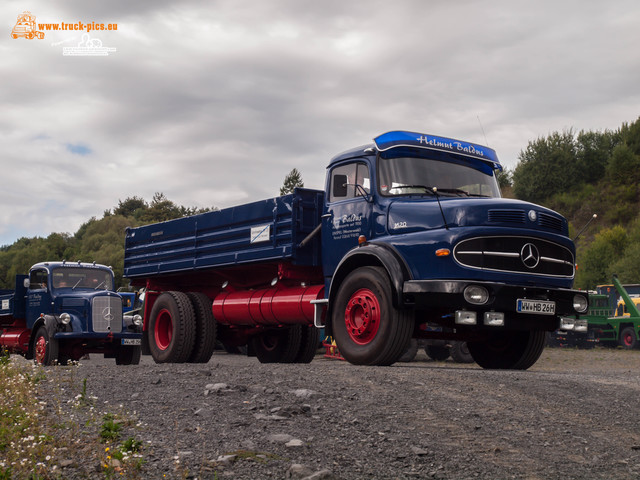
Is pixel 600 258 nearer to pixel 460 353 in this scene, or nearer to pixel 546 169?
pixel 546 169

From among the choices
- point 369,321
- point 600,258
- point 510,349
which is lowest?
point 510,349

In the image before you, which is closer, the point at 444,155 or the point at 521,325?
the point at 521,325

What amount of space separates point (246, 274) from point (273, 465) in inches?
298

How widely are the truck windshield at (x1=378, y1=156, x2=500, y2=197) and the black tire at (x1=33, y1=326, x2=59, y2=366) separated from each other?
7.73 meters

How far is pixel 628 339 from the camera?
87.9 feet

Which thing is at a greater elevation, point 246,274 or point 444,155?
point 444,155

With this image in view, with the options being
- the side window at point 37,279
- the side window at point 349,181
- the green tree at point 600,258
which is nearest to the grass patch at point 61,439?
the side window at point 349,181

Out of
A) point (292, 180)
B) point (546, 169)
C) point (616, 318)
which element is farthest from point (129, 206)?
point (616, 318)

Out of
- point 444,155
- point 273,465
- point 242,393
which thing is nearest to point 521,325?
point 444,155

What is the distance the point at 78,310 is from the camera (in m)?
14.4

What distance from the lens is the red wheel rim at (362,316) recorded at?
8.59 metres

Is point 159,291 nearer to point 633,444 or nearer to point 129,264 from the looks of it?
point 129,264

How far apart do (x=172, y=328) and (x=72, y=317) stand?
3250 millimetres

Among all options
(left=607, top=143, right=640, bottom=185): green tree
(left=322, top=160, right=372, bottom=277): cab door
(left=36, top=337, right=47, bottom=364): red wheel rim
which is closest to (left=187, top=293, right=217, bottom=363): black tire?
(left=322, top=160, right=372, bottom=277): cab door
